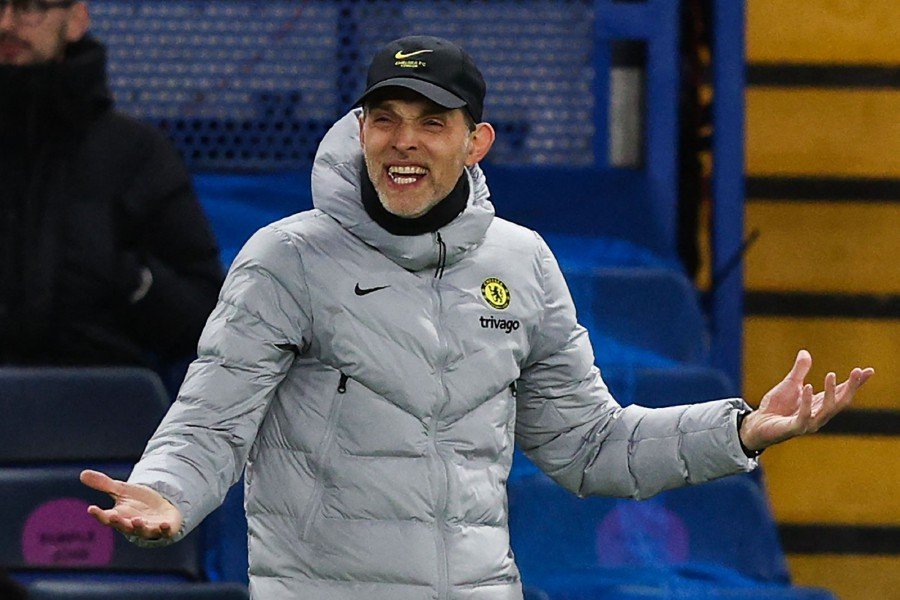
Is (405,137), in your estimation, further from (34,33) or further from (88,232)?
(34,33)

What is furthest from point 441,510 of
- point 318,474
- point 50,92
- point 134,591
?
point 50,92

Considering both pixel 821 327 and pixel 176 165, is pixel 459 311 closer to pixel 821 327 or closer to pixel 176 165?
pixel 176 165

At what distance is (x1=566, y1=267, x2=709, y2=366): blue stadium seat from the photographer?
16.8 ft

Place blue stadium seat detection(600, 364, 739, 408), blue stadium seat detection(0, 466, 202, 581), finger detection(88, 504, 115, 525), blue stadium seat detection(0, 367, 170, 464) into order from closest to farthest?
finger detection(88, 504, 115, 525), blue stadium seat detection(0, 466, 202, 581), blue stadium seat detection(0, 367, 170, 464), blue stadium seat detection(600, 364, 739, 408)

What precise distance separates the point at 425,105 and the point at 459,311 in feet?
1.07

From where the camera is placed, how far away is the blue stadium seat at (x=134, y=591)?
4059mm

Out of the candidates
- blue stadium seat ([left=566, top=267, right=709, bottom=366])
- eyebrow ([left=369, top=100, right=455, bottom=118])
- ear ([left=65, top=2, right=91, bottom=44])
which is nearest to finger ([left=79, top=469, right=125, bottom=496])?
eyebrow ([left=369, top=100, right=455, bottom=118])

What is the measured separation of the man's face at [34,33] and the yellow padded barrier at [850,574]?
258 centimetres

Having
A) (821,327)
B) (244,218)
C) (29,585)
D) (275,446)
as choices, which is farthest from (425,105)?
(821,327)

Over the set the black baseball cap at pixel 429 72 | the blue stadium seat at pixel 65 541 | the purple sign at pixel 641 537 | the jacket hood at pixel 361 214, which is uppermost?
the black baseball cap at pixel 429 72

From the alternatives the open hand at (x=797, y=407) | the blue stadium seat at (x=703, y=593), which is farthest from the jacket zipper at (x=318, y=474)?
the blue stadium seat at (x=703, y=593)

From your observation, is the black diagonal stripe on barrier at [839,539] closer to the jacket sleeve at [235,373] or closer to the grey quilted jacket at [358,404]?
the grey quilted jacket at [358,404]

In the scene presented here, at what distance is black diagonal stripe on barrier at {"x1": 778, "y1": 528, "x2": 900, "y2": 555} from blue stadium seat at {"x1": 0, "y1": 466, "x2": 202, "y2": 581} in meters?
2.02

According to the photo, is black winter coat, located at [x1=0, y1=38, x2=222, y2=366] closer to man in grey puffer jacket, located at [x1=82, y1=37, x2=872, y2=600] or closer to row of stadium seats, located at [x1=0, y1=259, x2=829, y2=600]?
row of stadium seats, located at [x1=0, y1=259, x2=829, y2=600]
